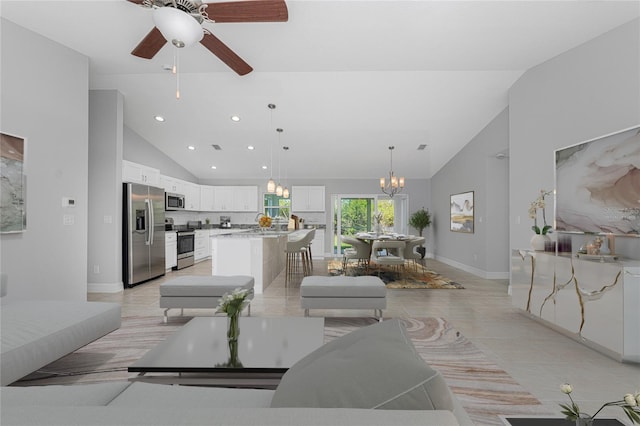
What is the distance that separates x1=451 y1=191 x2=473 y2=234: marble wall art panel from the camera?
6.66 metres

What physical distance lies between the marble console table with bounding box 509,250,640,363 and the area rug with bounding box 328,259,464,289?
1.68 m

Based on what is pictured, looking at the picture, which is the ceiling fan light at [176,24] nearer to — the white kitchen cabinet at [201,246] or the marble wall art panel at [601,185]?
the marble wall art panel at [601,185]

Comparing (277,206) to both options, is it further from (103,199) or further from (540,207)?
(540,207)

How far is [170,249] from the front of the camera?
667 centimetres

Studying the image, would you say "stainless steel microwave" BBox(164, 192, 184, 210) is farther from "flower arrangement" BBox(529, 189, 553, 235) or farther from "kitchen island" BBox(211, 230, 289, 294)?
"flower arrangement" BBox(529, 189, 553, 235)

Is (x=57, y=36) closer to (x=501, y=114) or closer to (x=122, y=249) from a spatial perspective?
(x=122, y=249)

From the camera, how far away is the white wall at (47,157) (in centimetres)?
313

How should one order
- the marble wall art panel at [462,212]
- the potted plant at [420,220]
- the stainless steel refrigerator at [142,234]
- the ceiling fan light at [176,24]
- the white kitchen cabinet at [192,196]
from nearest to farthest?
the ceiling fan light at [176,24]
the stainless steel refrigerator at [142,234]
the marble wall art panel at [462,212]
the white kitchen cabinet at [192,196]
the potted plant at [420,220]

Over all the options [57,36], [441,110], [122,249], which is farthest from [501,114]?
[122,249]

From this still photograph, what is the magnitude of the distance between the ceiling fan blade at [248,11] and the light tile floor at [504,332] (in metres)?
2.93

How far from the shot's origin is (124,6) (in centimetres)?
303

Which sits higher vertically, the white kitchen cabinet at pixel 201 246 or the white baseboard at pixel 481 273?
the white kitchen cabinet at pixel 201 246

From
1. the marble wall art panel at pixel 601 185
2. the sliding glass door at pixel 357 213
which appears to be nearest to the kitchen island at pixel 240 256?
the marble wall art panel at pixel 601 185

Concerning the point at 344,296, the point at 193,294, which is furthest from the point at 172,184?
the point at 344,296
